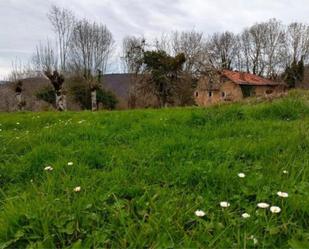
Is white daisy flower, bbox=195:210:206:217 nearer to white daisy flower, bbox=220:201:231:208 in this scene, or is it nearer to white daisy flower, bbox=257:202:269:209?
white daisy flower, bbox=220:201:231:208

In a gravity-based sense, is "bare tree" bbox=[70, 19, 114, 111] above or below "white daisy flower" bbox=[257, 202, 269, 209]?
above

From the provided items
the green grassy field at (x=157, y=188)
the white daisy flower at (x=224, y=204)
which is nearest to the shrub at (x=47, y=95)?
the green grassy field at (x=157, y=188)

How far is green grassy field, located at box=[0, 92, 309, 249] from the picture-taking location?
2.05 meters

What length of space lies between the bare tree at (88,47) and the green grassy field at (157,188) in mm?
26584

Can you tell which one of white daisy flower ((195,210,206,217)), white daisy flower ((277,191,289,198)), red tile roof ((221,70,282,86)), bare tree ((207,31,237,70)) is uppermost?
bare tree ((207,31,237,70))

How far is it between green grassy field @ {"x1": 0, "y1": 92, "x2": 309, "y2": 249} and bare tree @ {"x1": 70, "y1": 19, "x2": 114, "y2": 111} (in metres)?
26.6

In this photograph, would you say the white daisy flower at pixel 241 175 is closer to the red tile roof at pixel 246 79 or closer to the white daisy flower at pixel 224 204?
the white daisy flower at pixel 224 204

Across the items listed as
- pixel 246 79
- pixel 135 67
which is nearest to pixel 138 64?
pixel 135 67

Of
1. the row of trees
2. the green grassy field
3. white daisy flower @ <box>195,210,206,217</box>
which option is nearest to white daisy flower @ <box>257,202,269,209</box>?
the green grassy field

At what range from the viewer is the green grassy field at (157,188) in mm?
2053

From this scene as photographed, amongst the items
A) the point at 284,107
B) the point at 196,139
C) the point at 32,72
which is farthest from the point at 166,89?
the point at 196,139

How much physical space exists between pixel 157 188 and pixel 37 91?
1077 inches

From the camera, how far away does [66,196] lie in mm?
2602

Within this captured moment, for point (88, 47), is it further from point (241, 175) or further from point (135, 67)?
point (241, 175)
